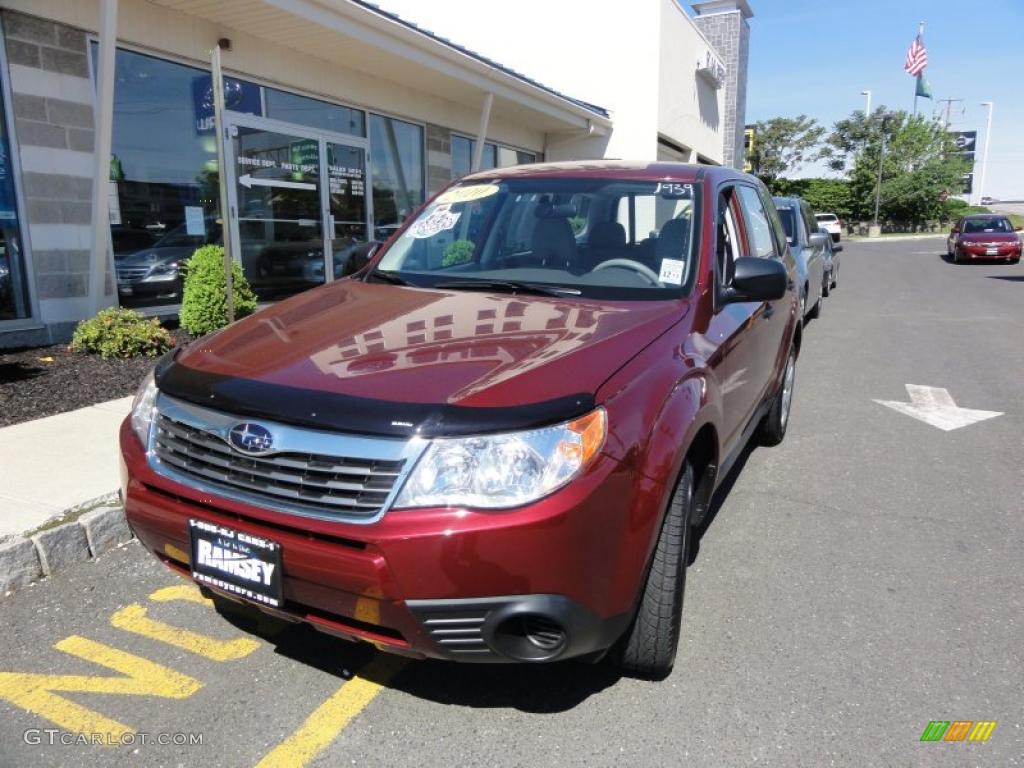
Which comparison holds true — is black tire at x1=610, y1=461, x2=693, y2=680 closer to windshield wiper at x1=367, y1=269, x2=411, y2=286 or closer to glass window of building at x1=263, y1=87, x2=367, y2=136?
windshield wiper at x1=367, y1=269, x2=411, y2=286

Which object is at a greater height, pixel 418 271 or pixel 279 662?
pixel 418 271

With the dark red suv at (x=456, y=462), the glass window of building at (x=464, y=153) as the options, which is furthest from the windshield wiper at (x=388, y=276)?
the glass window of building at (x=464, y=153)

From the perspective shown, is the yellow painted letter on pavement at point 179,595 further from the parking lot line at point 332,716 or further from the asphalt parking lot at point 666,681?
the parking lot line at point 332,716

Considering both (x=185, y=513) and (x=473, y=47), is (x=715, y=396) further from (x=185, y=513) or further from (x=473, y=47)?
(x=473, y=47)

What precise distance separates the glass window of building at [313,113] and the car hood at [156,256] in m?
2.28

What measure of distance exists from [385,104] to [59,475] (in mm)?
9019

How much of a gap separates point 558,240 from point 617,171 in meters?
0.56

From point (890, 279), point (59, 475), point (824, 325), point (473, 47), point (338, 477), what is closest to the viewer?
point (338, 477)

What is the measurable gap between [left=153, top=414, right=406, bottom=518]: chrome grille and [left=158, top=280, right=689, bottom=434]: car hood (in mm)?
105

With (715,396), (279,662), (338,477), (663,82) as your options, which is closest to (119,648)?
(279,662)

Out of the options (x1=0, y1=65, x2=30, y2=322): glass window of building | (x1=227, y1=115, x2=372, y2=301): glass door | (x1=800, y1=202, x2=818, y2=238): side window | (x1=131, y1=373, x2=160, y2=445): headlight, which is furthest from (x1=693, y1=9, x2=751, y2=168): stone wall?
(x1=131, y1=373, x2=160, y2=445): headlight

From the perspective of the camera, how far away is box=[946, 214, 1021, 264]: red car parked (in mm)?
22344

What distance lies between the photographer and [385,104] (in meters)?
11.5

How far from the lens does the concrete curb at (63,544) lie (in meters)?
3.13
